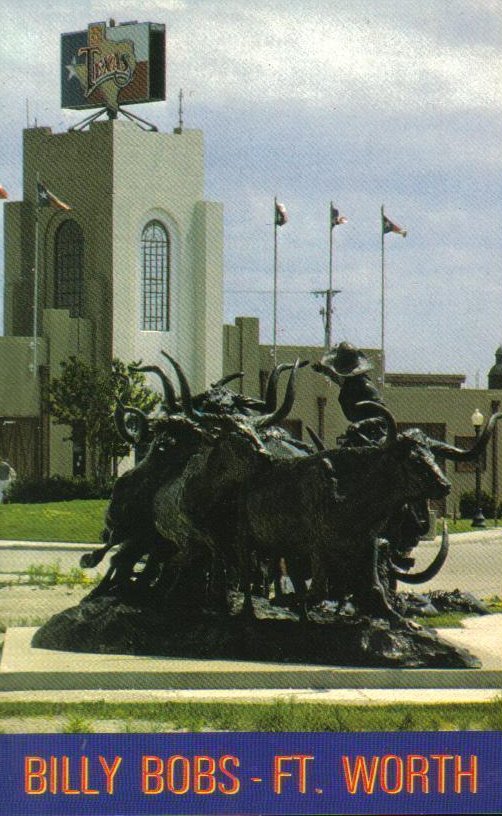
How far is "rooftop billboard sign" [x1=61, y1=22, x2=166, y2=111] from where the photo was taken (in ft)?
171

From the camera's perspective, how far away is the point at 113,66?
53219mm

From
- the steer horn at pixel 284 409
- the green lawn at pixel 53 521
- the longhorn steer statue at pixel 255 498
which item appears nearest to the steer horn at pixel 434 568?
the longhorn steer statue at pixel 255 498

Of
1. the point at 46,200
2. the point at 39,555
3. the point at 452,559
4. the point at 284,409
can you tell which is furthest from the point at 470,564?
the point at 46,200

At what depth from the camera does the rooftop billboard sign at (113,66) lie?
171ft

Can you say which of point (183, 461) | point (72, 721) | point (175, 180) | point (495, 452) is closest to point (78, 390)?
point (175, 180)

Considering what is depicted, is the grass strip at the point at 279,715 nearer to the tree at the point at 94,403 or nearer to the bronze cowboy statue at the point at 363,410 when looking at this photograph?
the bronze cowboy statue at the point at 363,410

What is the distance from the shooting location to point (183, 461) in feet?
41.4

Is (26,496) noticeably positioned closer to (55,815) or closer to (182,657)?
(182,657)

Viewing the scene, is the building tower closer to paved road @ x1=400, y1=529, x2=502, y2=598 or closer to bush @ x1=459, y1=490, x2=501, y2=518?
bush @ x1=459, y1=490, x2=501, y2=518

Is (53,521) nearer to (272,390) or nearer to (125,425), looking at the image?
(125,425)

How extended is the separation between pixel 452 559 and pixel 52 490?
17.5m

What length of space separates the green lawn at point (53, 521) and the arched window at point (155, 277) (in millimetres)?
16200

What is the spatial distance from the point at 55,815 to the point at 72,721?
192 cm

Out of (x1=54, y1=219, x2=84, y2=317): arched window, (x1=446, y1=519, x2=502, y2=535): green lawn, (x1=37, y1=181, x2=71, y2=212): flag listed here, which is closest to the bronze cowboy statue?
(x1=446, y1=519, x2=502, y2=535): green lawn
